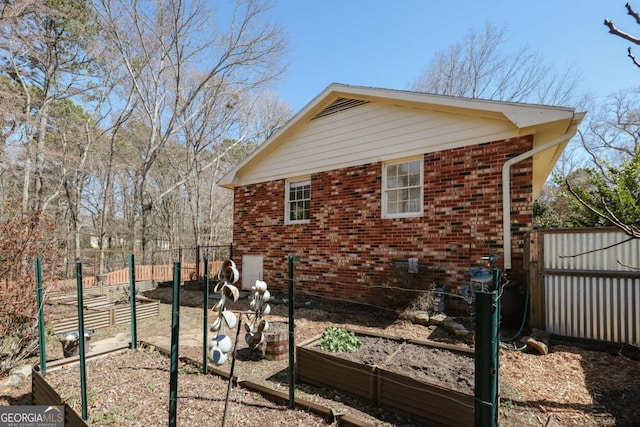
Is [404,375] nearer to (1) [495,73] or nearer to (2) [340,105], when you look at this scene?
(2) [340,105]

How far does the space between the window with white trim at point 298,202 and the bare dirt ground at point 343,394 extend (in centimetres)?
454

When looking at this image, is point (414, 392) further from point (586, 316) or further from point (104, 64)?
point (104, 64)

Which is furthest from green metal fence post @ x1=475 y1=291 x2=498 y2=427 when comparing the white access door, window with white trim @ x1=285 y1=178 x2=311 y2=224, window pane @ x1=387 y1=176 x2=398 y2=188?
the white access door

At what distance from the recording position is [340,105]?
27.2ft

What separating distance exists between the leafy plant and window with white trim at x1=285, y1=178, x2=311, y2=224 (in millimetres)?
5025

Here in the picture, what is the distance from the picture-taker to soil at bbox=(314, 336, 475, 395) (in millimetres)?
2947

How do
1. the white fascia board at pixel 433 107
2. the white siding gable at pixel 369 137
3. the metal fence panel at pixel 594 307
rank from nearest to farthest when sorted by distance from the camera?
the metal fence panel at pixel 594 307 < the white fascia board at pixel 433 107 < the white siding gable at pixel 369 137

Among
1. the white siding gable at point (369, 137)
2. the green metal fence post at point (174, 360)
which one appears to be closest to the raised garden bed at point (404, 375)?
the green metal fence post at point (174, 360)

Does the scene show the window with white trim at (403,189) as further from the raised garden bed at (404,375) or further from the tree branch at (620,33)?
the tree branch at (620,33)

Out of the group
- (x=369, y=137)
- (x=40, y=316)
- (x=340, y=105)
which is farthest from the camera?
(x=340, y=105)

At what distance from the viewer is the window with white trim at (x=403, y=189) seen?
22.7ft

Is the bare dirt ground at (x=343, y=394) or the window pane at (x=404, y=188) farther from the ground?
the window pane at (x=404, y=188)

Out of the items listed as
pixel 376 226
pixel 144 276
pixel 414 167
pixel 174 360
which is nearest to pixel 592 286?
pixel 414 167

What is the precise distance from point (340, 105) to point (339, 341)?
252 inches
